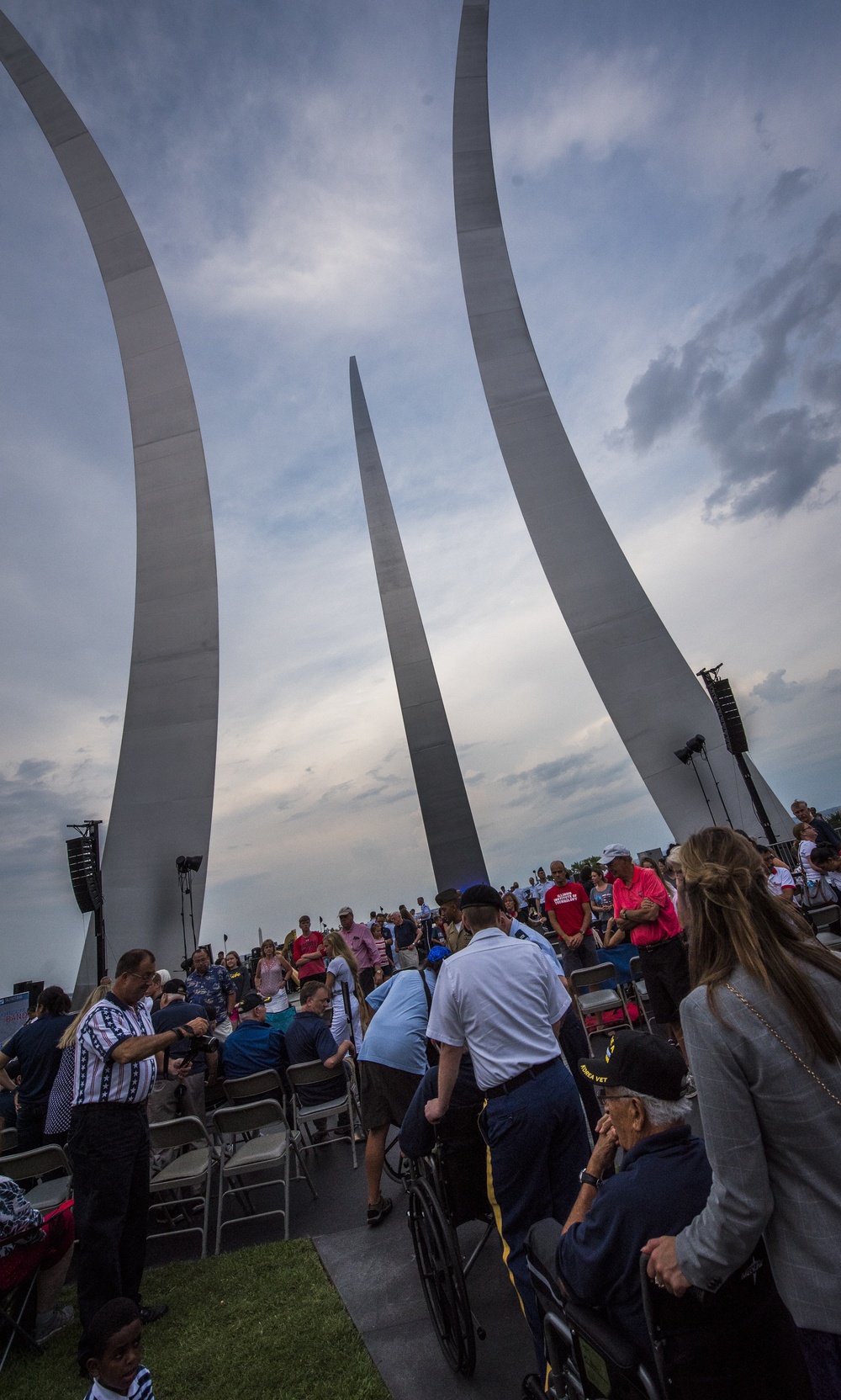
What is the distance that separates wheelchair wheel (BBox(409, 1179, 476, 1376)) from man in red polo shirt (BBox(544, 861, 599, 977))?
405 cm

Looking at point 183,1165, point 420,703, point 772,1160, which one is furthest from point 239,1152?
point 420,703

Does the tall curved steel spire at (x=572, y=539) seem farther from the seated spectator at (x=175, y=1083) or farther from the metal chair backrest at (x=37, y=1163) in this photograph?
the metal chair backrest at (x=37, y=1163)

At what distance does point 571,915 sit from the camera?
20.7ft

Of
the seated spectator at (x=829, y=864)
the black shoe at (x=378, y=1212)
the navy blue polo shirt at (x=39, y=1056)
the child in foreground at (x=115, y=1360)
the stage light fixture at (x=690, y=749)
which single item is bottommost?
the black shoe at (x=378, y=1212)

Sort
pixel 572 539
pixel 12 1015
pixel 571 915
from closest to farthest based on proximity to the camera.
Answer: pixel 571 915 → pixel 12 1015 → pixel 572 539

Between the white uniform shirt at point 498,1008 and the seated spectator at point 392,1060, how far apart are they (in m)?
0.96

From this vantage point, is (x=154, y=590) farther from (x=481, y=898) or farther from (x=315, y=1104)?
(x=481, y=898)

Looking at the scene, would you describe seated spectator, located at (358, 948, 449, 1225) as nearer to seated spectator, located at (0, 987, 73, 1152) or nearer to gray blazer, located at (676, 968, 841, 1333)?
seated spectator, located at (0, 987, 73, 1152)

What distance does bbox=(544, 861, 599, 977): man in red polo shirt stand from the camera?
6.30 meters

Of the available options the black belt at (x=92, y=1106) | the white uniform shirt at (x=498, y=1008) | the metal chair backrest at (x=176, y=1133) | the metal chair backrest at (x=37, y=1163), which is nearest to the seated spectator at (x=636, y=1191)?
the white uniform shirt at (x=498, y=1008)

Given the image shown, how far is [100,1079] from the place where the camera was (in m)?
2.74

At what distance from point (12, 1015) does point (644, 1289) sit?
29.2 feet

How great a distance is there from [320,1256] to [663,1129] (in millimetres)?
2494

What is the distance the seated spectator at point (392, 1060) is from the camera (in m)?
3.14
